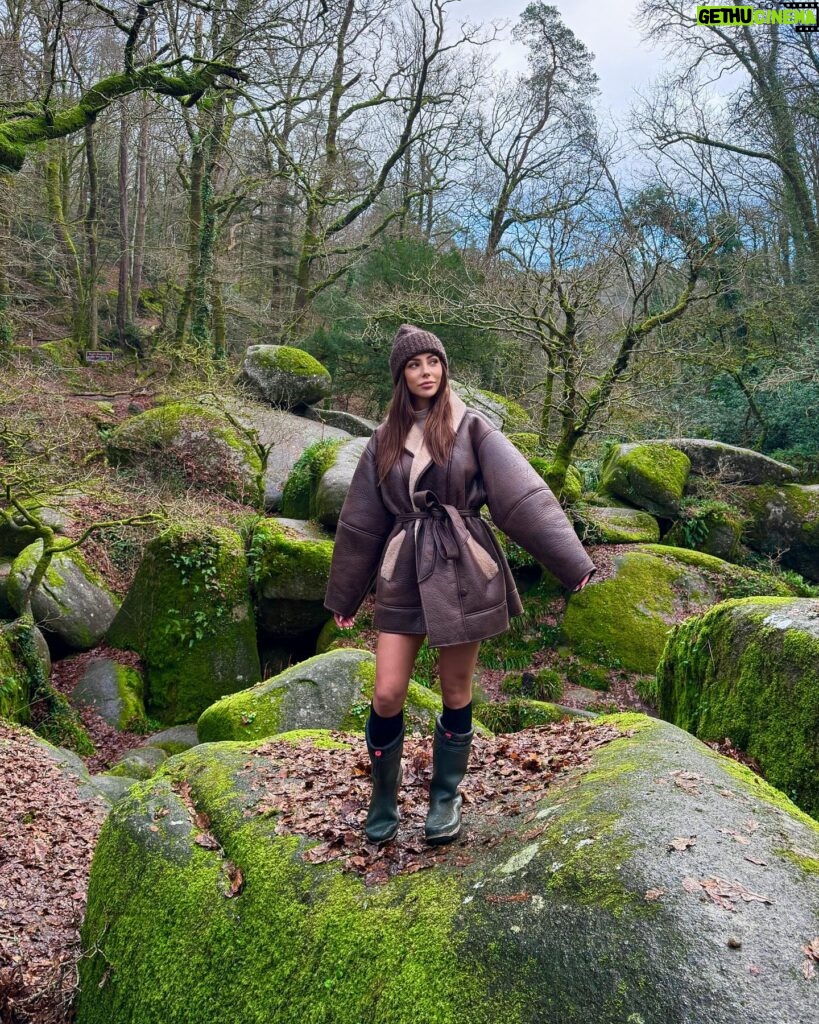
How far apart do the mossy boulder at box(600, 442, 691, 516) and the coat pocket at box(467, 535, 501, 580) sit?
10582 millimetres

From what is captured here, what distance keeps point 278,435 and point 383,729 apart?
1343cm

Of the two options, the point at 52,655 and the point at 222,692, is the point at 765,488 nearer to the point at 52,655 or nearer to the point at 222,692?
the point at 222,692

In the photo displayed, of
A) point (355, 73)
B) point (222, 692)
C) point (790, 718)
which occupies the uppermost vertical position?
point (355, 73)

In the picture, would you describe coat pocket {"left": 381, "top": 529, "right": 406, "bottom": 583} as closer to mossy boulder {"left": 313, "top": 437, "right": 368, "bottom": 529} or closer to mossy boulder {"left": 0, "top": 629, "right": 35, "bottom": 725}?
mossy boulder {"left": 0, "top": 629, "right": 35, "bottom": 725}

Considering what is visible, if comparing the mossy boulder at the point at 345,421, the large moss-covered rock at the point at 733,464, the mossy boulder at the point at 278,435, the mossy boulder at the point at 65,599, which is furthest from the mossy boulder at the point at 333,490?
the large moss-covered rock at the point at 733,464

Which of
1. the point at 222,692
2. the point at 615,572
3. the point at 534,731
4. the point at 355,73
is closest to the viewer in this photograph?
the point at 534,731

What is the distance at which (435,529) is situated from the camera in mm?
3104

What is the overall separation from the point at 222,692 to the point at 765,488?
10.3 metres

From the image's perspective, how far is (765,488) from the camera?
43.9ft

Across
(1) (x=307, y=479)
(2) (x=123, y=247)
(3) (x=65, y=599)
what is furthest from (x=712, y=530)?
(2) (x=123, y=247)

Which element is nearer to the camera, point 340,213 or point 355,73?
point 355,73

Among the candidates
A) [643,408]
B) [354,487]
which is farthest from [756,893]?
[643,408]

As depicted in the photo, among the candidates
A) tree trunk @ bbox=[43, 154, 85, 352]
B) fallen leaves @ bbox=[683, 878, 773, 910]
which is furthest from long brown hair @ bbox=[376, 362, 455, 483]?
tree trunk @ bbox=[43, 154, 85, 352]

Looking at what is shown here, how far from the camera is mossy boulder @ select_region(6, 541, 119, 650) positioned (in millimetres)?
10172
